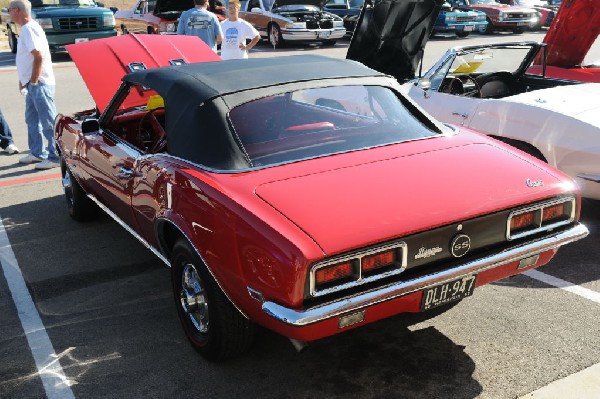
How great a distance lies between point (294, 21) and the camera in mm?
19703

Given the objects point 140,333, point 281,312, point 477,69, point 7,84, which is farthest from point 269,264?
point 7,84

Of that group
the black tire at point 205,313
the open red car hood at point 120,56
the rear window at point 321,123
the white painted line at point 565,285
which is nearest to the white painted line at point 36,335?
the black tire at point 205,313

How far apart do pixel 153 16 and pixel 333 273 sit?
16.9m

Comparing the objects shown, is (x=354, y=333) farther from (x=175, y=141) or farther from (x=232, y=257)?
(x=175, y=141)

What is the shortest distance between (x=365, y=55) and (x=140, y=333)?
16.2 feet

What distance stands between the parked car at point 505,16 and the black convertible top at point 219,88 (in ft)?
66.9

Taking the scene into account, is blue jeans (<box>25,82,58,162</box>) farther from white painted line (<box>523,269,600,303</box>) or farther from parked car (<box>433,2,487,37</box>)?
parked car (<box>433,2,487,37</box>)

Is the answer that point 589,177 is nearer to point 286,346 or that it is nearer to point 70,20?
point 286,346

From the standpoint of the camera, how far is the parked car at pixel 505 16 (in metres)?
23.4

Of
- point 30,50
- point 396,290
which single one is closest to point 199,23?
point 30,50

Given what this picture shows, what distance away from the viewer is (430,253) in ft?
10.5

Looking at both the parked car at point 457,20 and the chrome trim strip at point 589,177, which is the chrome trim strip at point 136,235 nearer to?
the chrome trim strip at point 589,177

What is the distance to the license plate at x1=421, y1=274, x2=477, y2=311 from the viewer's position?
10.5ft

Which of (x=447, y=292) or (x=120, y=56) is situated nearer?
(x=447, y=292)
